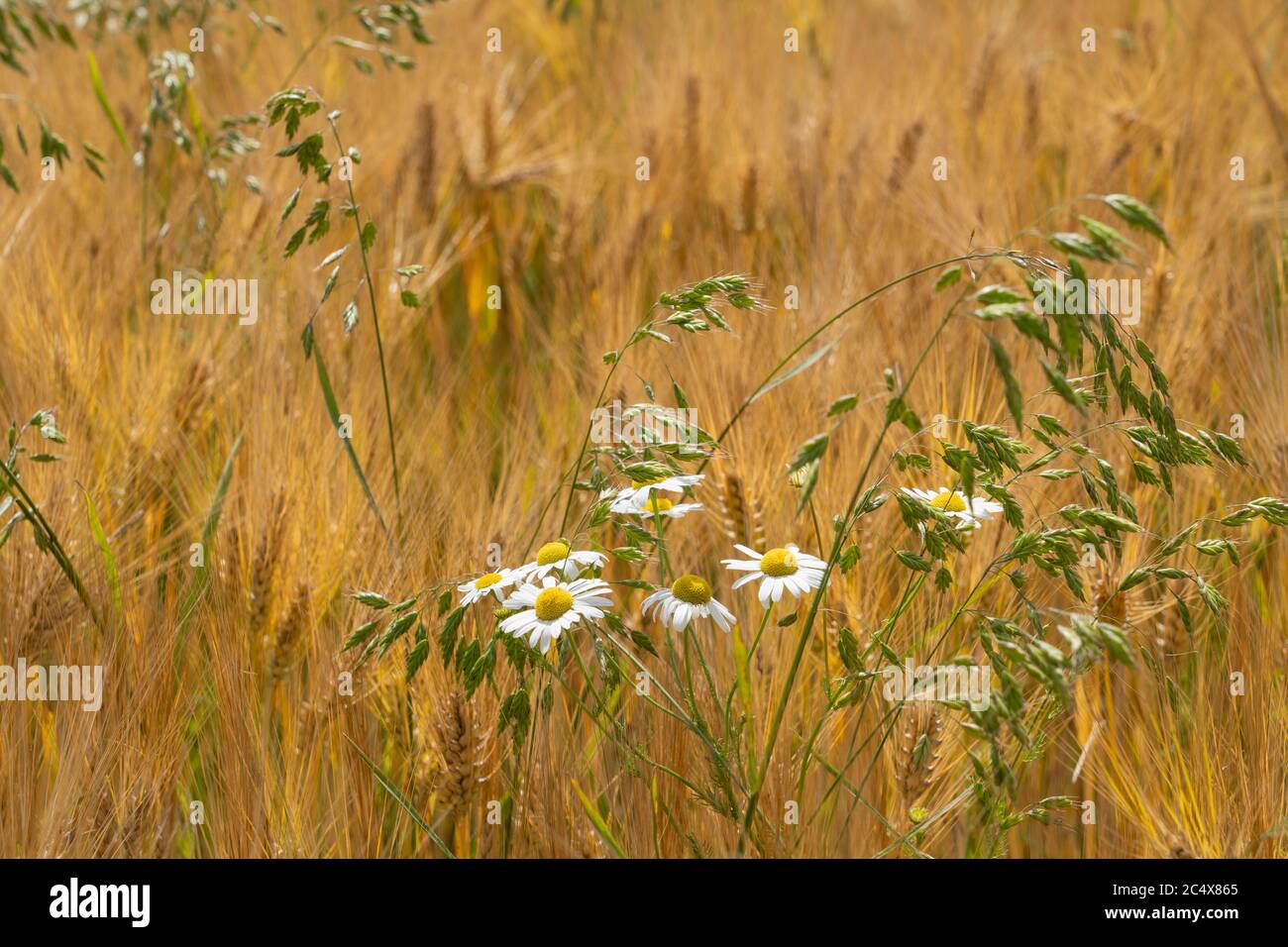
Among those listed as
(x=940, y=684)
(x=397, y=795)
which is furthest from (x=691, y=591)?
(x=397, y=795)

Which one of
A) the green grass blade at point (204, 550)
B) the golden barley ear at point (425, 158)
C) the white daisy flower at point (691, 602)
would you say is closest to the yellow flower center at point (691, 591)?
the white daisy flower at point (691, 602)

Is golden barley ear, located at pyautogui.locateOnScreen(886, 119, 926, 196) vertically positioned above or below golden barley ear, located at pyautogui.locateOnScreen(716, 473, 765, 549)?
above

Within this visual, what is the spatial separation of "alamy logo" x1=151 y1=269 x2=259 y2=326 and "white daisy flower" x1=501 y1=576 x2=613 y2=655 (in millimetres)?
957

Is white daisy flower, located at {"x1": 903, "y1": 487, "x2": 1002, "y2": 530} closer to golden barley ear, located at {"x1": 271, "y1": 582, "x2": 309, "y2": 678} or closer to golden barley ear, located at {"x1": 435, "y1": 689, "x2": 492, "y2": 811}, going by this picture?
golden barley ear, located at {"x1": 435, "y1": 689, "x2": 492, "y2": 811}

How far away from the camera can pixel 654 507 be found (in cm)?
112

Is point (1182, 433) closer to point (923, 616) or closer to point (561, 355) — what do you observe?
point (923, 616)

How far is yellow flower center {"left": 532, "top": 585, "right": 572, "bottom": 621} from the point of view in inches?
40.2

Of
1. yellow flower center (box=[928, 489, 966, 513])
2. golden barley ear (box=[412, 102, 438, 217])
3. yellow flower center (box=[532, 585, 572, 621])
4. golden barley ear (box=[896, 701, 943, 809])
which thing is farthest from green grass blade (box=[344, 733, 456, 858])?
golden barley ear (box=[412, 102, 438, 217])

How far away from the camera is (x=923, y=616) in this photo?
129 cm

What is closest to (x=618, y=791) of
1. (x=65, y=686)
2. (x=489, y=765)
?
(x=489, y=765)

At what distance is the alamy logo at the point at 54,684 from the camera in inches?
46.9

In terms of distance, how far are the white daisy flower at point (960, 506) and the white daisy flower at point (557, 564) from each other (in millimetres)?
303
